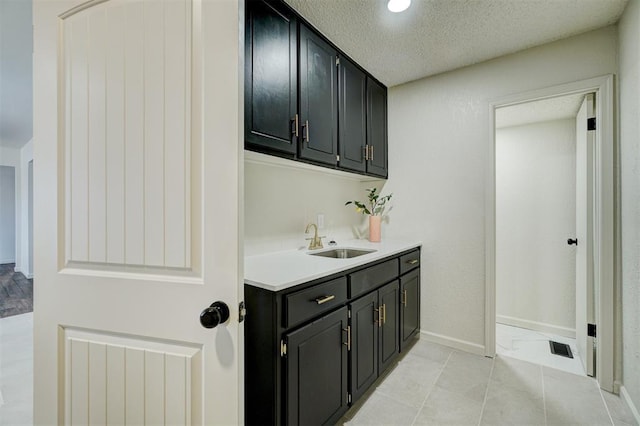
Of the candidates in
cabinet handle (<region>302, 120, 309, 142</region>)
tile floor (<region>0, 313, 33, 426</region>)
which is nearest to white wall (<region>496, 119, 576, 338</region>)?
cabinet handle (<region>302, 120, 309, 142</region>)

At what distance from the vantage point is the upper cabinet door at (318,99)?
5.82 feet

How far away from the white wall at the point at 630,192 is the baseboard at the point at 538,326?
1.03 meters

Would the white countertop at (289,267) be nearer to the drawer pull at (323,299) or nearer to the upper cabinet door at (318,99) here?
the drawer pull at (323,299)

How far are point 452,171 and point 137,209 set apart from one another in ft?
7.70

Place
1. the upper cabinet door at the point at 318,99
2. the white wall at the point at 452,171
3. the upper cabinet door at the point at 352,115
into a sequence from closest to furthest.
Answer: the upper cabinet door at the point at 318,99 < the upper cabinet door at the point at 352,115 < the white wall at the point at 452,171

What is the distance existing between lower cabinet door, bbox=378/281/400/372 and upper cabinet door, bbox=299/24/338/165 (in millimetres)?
996

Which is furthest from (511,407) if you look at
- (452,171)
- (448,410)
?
(452,171)

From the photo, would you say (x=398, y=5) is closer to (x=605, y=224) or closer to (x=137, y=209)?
(x=137, y=209)

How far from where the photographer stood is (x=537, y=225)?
2840mm

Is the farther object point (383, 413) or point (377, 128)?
point (377, 128)

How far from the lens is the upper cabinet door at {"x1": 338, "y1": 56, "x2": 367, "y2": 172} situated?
212cm

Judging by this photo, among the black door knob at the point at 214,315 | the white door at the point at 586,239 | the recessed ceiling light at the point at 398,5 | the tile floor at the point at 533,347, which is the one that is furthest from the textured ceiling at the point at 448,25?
the tile floor at the point at 533,347

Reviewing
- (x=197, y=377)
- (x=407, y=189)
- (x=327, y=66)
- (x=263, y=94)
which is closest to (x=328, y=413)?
(x=197, y=377)

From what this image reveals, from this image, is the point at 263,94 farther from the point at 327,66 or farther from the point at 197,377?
the point at 197,377
